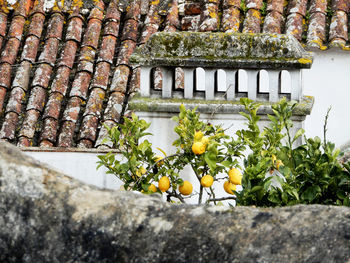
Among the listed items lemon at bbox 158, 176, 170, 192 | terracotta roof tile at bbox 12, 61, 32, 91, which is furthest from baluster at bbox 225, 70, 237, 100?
terracotta roof tile at bbox 12, 61, 32, 91

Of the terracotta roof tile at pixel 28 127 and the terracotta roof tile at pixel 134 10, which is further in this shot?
the terracotta roof tile at pixel 134 10

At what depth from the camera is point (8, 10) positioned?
7.32m

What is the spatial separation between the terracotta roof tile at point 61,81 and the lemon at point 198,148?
3345 mm

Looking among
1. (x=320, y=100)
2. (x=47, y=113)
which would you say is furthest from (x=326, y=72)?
(x=47, y=113)

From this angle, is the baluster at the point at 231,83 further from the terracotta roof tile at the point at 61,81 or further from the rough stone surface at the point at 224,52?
the terracotta roof tile at the point at 61,81

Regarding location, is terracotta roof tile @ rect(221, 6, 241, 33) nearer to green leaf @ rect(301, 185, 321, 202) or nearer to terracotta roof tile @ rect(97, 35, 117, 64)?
terracotta roof tile @ rect(97, 35, 117, 64)

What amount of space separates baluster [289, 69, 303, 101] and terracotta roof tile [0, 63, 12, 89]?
303 cm

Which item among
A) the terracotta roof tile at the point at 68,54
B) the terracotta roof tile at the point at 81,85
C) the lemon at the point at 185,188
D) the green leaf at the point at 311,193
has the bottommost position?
the lemon at the point at 185,188

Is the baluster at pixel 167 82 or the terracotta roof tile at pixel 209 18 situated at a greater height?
the terracotta roof tile at pixel 209 18

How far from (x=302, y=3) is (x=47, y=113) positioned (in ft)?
8.96

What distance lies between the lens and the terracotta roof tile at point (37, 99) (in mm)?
6305

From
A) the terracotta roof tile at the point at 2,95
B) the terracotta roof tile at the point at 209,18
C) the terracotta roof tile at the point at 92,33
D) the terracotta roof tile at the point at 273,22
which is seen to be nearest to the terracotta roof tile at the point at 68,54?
the terracotta roof tile at the point at 92,33

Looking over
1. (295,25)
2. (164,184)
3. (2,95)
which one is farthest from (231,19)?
(164,184)

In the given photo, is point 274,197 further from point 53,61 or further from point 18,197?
point 53,61
